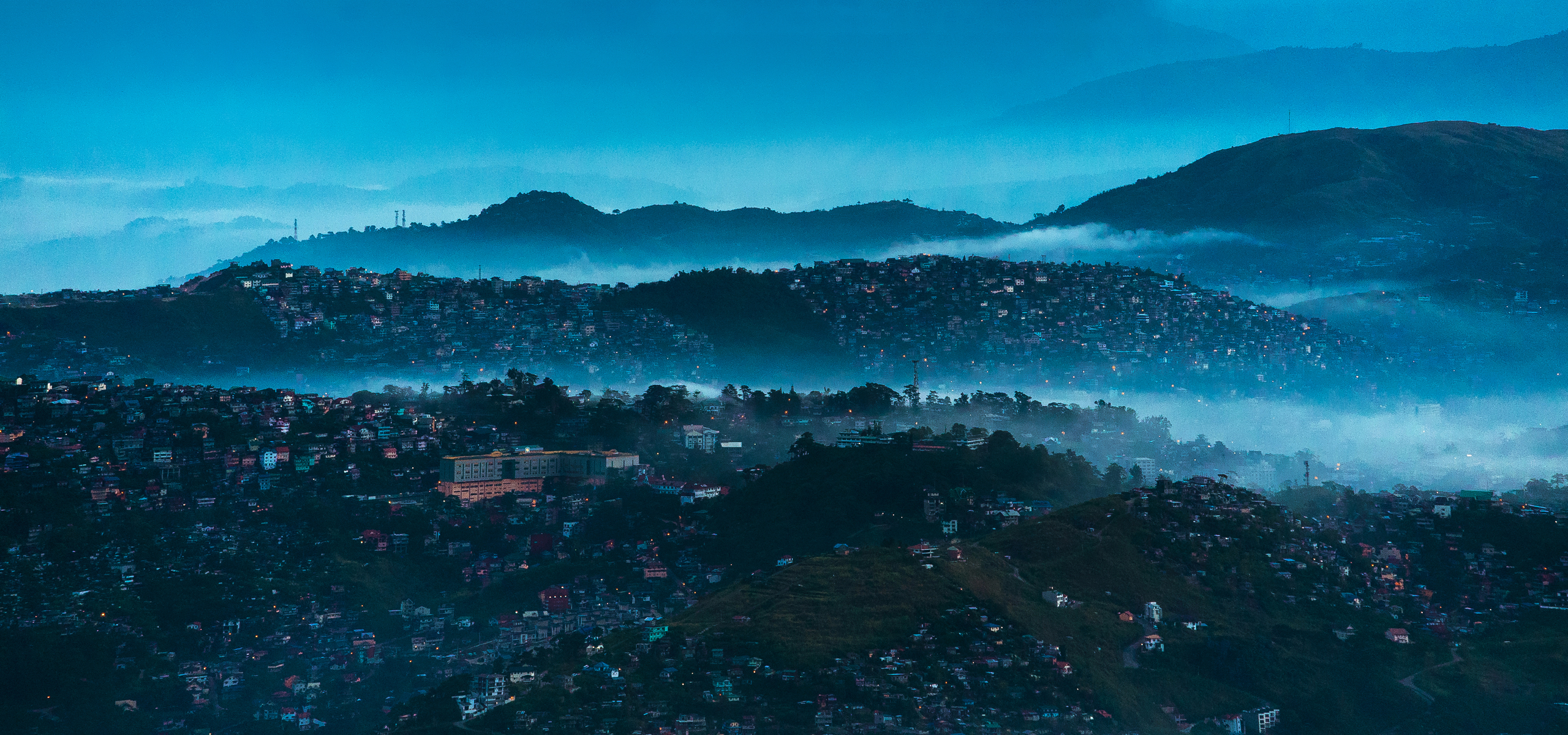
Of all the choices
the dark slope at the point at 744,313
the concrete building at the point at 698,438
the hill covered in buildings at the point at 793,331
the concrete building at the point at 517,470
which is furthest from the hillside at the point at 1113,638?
the dark slope at the point at 744,313

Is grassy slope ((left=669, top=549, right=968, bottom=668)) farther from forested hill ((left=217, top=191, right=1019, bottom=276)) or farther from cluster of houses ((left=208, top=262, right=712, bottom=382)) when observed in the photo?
forested hill ((left=217, top=191, right=1019, bottom=276))

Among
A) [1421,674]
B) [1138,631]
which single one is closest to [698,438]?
[1138,631]

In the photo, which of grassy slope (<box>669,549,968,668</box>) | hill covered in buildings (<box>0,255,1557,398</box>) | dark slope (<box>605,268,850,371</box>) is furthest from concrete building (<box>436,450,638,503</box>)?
dark slope (<box>605,268,850,371</box>)

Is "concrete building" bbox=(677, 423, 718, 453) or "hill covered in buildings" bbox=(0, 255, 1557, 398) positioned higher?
"hill covered in buildings" bbox=(0, 255, 1557, 398)

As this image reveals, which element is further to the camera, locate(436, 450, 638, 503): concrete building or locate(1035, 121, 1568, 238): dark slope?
locate(1035, 121, 1568, 238): dark slope

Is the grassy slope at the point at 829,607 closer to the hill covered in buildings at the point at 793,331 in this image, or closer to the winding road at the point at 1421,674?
the winding road at the point at 1421,674

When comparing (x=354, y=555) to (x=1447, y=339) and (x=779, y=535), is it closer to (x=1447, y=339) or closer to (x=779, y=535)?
(x=779, y=535)

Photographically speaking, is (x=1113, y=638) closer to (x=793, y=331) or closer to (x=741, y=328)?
(x=793, y=331)
